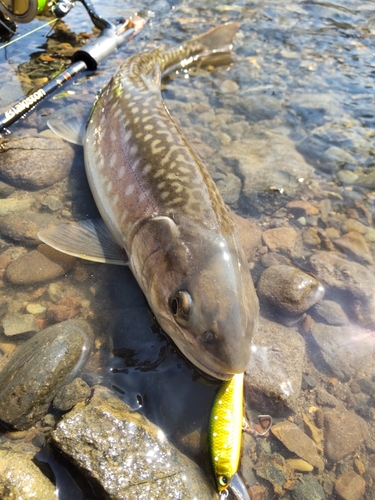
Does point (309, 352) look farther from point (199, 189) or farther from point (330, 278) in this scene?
point (199, 189)

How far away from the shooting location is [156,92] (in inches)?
204

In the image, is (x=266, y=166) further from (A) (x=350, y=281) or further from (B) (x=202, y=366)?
(B) (x=202, y=366)

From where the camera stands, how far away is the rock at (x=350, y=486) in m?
2.69

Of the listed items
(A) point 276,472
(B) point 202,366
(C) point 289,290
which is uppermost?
(B) point 202,366

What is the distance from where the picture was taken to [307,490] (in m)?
2.69

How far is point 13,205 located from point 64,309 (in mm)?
1433

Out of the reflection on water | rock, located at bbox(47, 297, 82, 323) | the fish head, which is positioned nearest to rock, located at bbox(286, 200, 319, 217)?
the reflection on water

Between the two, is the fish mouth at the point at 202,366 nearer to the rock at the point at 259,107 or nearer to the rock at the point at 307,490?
the rock at the point at 307,490

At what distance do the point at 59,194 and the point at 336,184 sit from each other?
3333 mm

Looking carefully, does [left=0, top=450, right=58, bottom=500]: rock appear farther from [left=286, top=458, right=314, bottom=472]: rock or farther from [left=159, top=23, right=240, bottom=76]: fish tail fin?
[left=159, top=23, right=240, bottom=76]: fish tail fin

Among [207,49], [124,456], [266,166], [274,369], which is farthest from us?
[207,49]

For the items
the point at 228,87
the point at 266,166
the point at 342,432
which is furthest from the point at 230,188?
the point at 342,432

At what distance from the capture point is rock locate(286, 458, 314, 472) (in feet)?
9.17

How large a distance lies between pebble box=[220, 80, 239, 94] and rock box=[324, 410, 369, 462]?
5.17 metres
